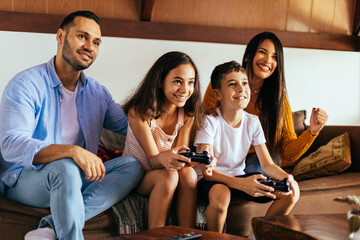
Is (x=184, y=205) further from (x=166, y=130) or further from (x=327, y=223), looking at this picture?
(x=327, y=223)

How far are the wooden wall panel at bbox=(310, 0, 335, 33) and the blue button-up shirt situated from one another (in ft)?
9.06

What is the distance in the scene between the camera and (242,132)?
7.88ft

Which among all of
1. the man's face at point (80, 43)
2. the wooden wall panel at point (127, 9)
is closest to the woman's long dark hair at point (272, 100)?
the man's face at point (80, 43)

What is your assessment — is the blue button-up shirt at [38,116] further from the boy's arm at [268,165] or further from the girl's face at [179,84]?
the boy's arm at [268,165]

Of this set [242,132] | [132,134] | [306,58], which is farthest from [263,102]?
[306,58]

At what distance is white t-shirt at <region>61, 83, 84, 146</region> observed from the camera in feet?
7.36

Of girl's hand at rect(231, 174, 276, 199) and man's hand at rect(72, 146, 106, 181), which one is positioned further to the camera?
girl's hand at rect(231, 174, 276, 199)

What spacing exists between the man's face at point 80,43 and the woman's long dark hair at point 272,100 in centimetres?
94

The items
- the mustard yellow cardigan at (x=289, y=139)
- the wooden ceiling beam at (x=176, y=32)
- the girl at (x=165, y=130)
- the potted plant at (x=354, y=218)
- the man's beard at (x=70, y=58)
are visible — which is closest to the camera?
the potted plant at (x=354, y=218)

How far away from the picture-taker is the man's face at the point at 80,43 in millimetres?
2236

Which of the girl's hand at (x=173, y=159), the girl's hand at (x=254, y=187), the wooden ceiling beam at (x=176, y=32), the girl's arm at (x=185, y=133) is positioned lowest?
the girl's hand at (x=254, y=187)

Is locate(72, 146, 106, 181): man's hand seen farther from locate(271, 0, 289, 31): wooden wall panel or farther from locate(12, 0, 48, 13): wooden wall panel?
locate(271, 0, 289, 31): wooden wall panel

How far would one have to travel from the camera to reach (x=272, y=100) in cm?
263

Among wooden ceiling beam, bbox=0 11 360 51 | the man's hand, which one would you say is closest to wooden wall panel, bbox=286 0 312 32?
wooden ceiling beam, bbox=0 11 360 51
